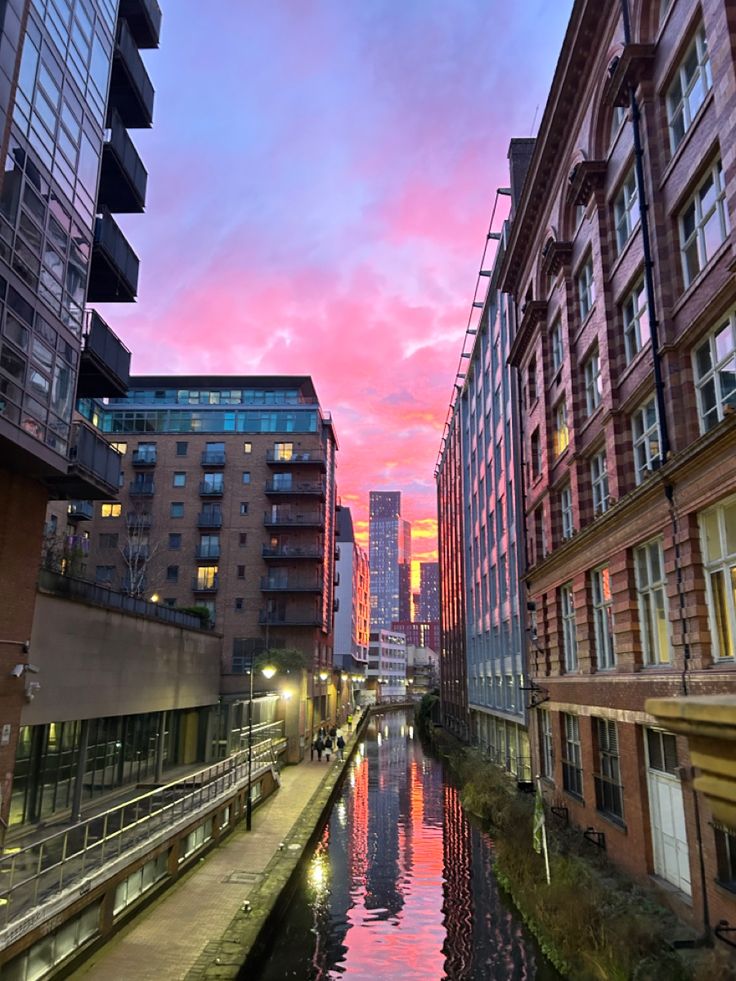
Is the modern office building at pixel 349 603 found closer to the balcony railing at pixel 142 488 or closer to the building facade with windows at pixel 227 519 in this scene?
the building facade with windows at pixel 227 519

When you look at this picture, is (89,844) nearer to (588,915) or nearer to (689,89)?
(588,915)

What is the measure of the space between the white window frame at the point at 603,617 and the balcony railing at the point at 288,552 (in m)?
36.3

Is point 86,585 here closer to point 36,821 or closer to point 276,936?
point 36,821

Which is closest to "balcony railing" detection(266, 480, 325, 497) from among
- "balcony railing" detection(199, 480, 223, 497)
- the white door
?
"balcony railing" detection(199, 480, 223, 497)

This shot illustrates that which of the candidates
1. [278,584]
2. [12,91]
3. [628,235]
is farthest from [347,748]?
[12,91]

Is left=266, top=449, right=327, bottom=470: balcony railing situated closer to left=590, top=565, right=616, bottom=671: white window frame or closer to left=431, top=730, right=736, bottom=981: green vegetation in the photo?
left=431, top=730, right=736, bottom=981: green vegetation

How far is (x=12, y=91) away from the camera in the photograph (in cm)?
1630

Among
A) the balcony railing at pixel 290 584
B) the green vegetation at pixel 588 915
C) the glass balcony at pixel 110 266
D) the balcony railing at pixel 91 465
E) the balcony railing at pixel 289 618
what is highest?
the glass balcony at pixel 110 266

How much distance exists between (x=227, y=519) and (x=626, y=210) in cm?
4342

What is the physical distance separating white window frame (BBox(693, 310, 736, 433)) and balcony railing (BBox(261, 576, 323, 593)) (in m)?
43.2

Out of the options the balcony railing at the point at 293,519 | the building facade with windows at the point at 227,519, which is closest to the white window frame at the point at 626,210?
the balcony railing at the point at 293,519

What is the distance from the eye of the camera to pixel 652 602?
56.8 feet

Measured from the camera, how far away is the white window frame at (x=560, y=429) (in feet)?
86.4

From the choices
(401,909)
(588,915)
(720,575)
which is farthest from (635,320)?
(401,909)
